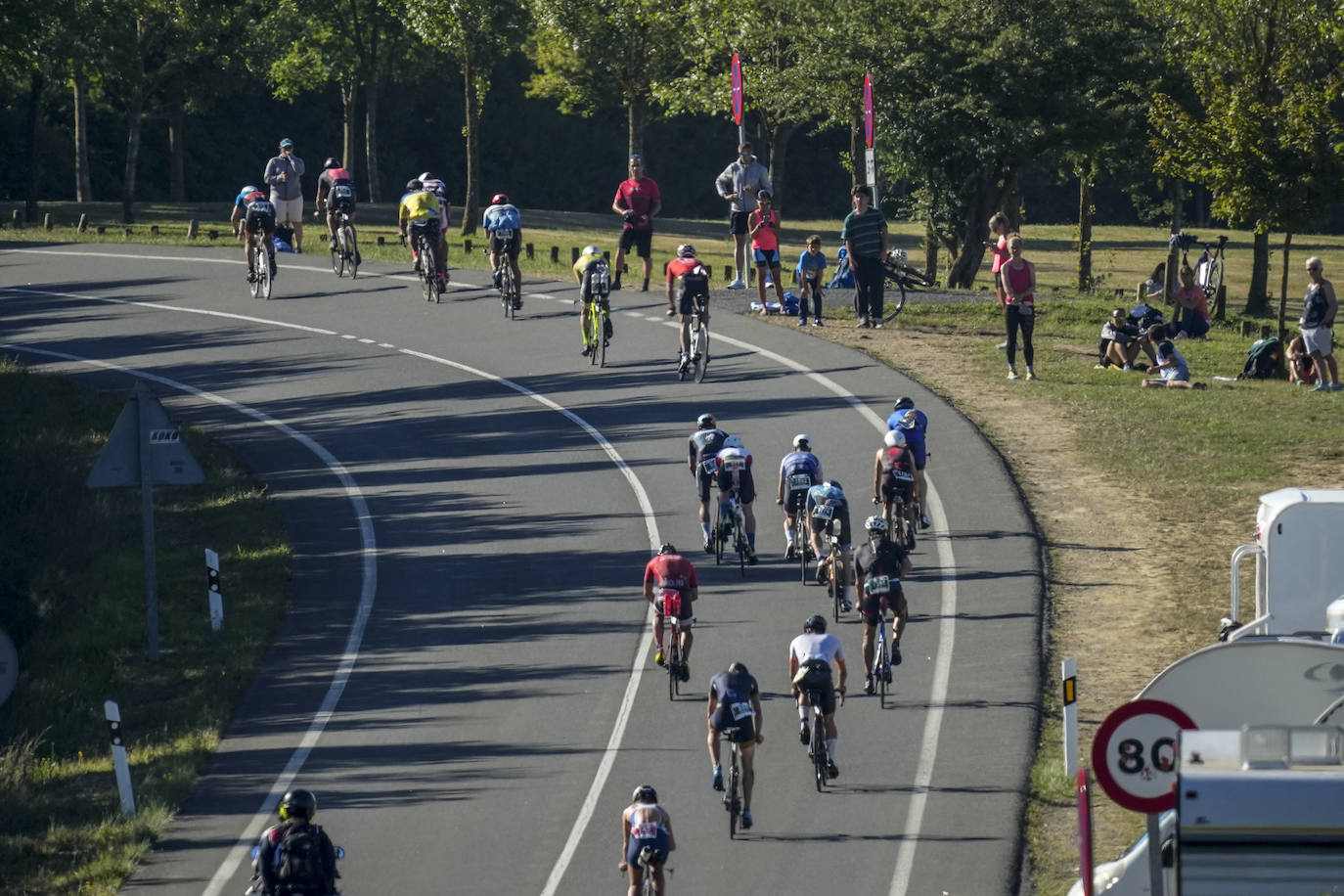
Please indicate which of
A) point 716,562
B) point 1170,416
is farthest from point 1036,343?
point 716,562

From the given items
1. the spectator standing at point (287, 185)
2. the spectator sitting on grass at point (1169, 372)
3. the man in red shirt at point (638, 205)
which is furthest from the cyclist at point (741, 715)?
the spectator standing at point (287, 185)

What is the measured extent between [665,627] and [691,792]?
2362 millimetres

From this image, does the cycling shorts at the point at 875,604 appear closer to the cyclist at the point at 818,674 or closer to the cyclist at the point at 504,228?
the cyclist at the point at 818,674

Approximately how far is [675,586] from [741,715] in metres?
2.69

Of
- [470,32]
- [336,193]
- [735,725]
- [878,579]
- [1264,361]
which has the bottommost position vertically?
[735,725]

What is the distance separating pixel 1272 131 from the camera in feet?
114

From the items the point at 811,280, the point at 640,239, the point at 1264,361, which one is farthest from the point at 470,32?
the point at 1264,361

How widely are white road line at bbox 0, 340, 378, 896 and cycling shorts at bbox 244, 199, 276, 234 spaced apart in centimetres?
333

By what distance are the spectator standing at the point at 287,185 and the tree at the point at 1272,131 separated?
626 inches

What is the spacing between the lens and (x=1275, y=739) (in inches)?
290

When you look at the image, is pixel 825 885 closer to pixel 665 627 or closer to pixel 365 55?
pixel 665 627

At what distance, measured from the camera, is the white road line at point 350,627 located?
1502 centimetres

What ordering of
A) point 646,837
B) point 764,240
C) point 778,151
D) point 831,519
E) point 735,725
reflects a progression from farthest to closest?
point 778,151
point 764,240
point 831,519
point 735,725
point 646,837

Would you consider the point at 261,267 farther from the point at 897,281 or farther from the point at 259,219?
the point at 897,281
